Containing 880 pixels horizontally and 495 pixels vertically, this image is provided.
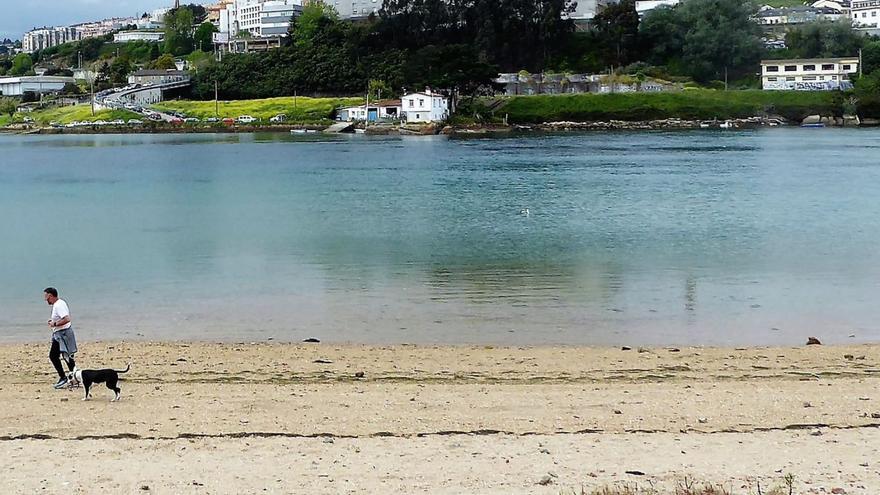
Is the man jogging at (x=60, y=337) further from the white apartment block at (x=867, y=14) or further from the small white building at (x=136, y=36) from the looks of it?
the small white building at (x=136, y=36)

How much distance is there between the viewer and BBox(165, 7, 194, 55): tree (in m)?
152

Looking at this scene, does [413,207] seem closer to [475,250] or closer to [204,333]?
[475,250]

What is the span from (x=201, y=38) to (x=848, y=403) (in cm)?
15330

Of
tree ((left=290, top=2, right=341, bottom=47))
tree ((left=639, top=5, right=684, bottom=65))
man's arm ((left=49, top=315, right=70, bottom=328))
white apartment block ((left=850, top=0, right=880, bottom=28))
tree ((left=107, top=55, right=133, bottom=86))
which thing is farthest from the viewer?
white apartment block ((left=850, top=0, right=880, bottom=28))

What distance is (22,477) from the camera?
7457 millimetres

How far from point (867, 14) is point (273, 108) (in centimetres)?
8981

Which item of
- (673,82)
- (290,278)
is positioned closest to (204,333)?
(290,278)

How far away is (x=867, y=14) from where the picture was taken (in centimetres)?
14312

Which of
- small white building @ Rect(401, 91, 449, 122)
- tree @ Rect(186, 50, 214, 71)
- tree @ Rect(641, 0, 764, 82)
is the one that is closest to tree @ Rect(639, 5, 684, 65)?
tree @ Rect(641, 0, 764, 82)

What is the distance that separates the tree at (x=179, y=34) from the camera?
15225 cm

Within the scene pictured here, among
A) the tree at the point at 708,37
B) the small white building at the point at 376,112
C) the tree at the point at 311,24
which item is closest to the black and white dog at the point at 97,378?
the small white building at the point at 376,112

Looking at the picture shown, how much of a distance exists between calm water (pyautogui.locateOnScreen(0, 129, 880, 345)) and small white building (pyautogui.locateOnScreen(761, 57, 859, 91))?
44563 millimetres

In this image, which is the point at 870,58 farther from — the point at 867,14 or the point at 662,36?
the point at 867,14

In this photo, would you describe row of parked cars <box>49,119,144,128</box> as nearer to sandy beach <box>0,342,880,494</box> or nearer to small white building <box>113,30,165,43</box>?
small white building <box>113,30,165,43</box>
